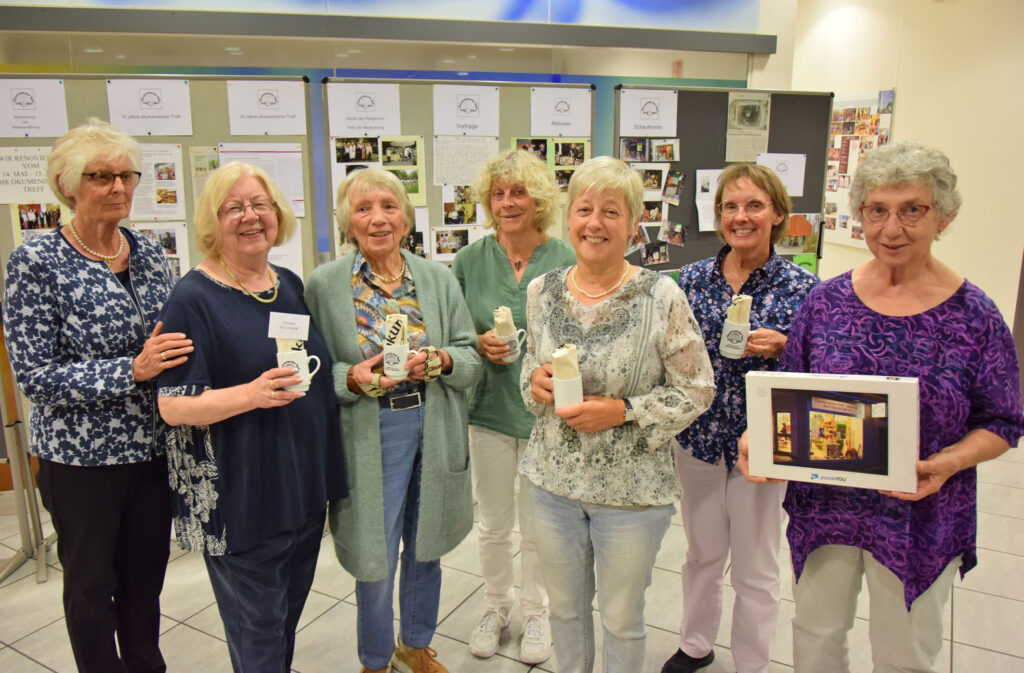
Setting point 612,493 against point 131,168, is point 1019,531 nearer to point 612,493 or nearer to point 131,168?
point 612,493

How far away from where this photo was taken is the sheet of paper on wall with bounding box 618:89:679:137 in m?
3.46

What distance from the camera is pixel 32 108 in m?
3.05

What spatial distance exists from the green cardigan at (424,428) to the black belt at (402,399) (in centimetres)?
4

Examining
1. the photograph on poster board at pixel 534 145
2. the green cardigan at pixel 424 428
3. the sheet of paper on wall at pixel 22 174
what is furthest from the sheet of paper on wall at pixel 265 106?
the green cardigan at pixel 424 428

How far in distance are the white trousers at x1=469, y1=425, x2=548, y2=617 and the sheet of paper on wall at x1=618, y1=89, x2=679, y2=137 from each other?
6.28 feet

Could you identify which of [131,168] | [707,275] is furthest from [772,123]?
[131,168]

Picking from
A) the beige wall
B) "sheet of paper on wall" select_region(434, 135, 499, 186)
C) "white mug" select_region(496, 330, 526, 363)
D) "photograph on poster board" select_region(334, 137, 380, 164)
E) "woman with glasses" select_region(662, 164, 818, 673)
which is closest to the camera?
"woman with glasses" select_region(662, 164, 818, 673)

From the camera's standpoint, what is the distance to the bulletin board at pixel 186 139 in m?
3.08

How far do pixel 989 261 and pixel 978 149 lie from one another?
85 cm

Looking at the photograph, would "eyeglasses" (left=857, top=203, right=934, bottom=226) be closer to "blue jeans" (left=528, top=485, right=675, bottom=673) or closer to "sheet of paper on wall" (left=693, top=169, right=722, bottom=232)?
"blue jeans" (left=528, top=485, right=675, bottom=673)

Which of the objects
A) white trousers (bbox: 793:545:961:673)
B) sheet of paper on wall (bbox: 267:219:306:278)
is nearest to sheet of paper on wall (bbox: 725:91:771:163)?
sheet of paper on wall (bbox: 267:219:306:278)

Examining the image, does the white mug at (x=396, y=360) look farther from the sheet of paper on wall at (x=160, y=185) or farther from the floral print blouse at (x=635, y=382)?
the sheet of paper on wall at (x=160, y=185)

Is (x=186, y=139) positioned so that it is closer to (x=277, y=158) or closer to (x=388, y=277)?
(x=277, y=158)

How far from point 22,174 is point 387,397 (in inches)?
93.2
